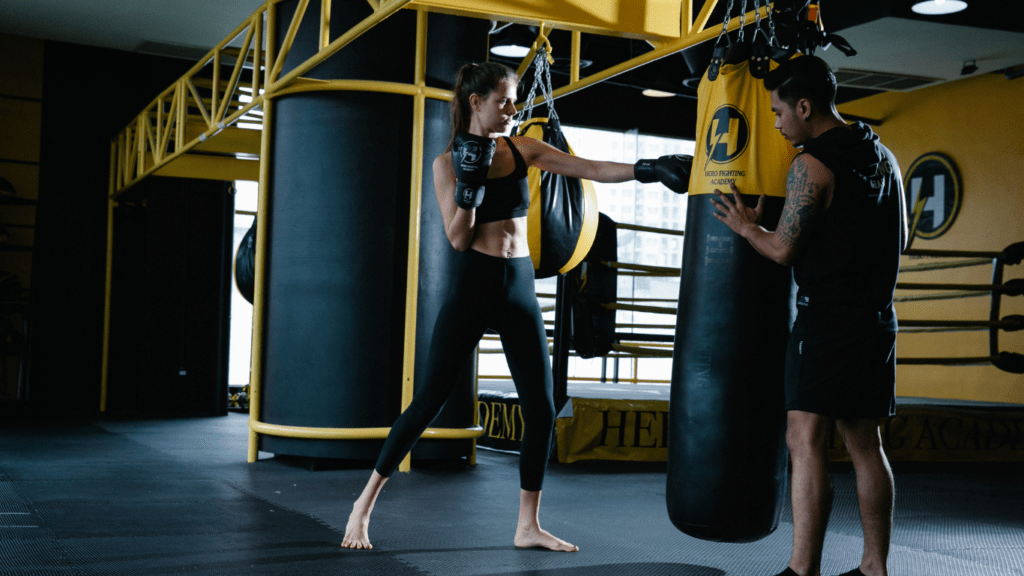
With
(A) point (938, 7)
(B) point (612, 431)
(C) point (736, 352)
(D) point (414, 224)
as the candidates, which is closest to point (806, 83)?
(C) point (736, 352)

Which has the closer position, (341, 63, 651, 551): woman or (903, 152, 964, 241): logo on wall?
(341, 63, 651, 551): woman

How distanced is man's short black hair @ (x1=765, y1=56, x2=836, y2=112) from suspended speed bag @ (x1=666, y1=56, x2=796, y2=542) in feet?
0.43

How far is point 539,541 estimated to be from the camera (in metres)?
2.76

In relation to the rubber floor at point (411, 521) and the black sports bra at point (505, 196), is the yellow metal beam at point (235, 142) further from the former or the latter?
the black sports bra at point (505, 196)

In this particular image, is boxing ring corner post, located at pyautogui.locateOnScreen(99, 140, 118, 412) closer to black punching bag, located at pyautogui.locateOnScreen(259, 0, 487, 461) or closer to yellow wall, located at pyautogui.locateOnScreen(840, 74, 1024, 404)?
black punching bag, located at pyautogui.locateOnScreen(259, 0, 487, 461)

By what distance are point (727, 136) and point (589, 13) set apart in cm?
153

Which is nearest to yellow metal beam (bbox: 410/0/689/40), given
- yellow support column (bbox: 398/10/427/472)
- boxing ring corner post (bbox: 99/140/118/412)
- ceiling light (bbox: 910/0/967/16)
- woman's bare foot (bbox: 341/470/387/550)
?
yellow support column (bbox: 398/10/427/472)

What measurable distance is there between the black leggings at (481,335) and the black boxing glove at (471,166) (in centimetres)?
20

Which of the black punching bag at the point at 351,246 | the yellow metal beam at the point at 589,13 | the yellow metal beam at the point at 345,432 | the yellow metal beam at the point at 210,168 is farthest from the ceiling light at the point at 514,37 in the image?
the yellow metal beam at the point at 345,432

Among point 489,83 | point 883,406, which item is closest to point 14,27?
point 489,83

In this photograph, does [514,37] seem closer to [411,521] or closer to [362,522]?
[411,521]

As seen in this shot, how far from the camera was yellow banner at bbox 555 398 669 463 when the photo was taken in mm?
5020

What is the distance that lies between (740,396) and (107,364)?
25.8ft

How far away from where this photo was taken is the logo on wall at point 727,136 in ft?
7.63
